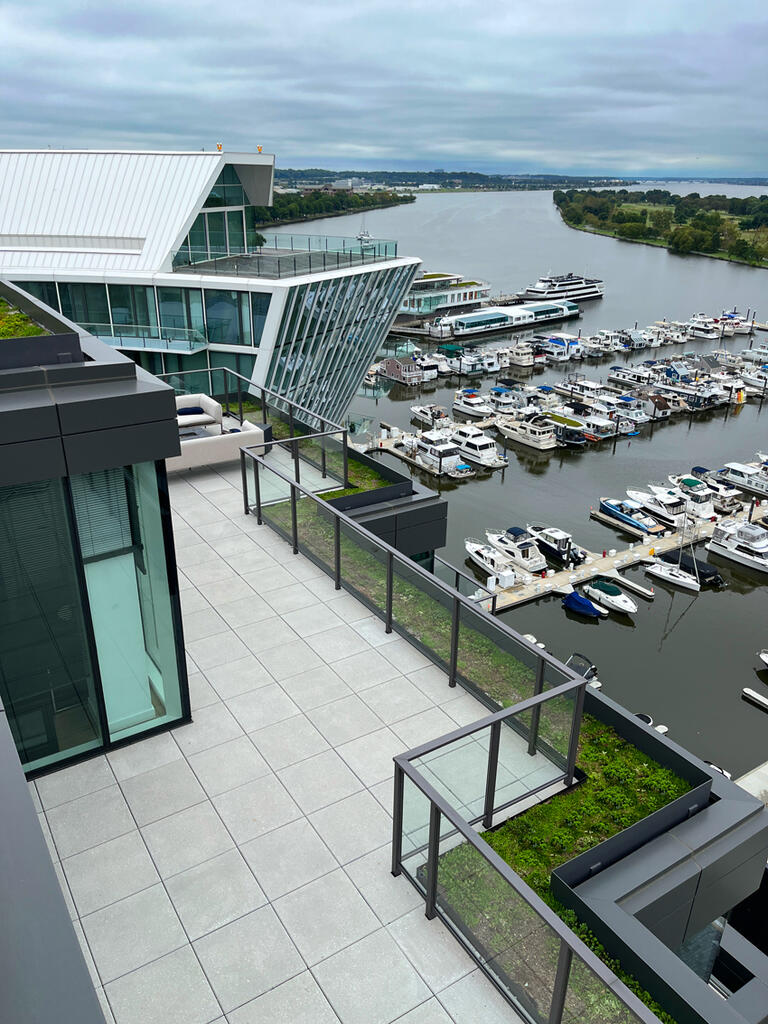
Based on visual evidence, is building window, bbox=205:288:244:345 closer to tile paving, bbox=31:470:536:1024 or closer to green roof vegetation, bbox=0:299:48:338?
green roof vegetation, bbox=0:299:48:338

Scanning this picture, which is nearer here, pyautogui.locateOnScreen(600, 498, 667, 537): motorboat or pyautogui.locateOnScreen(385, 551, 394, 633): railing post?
pyautogui.locateOnScreen(385, 551, 394, 633): railing post

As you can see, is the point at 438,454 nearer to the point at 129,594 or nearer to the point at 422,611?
the point at 422,611

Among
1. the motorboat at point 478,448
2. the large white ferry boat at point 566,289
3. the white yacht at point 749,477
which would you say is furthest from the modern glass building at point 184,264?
the large white ferry boat at point 566,289

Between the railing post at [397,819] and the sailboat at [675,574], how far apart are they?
37.4 metres

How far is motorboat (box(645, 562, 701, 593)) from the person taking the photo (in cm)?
4000

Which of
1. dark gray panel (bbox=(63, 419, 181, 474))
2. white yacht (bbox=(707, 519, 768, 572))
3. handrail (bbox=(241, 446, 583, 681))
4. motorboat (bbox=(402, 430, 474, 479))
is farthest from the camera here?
motorboat (bbox=(402, 430, 474, 479))

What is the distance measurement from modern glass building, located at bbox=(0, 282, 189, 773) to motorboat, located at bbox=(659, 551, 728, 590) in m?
38.0

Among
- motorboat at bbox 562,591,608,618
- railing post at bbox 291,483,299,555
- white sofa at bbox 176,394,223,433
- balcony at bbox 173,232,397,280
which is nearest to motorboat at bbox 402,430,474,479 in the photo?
motorboat at bbox 562,591,608,618

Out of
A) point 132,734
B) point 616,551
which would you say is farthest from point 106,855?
point 616,551

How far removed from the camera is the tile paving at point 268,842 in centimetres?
526

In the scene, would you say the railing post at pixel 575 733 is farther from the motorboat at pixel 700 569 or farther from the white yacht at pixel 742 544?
the white yacht at pixel 742 544

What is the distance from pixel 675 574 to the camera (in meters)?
40.5

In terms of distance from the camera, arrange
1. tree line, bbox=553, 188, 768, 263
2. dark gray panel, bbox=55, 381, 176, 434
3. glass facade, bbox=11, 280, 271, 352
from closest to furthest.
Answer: dark gray panel, bbox=55, 381, 176, 434 → glass facade, bbox=11, 280, 271, 352 → tree line, bbox=553, 188, 768, 263

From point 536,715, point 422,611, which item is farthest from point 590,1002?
point 422,611
